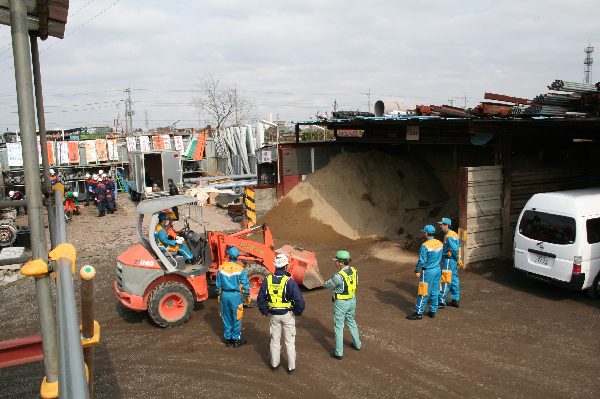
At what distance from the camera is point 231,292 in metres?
6.65

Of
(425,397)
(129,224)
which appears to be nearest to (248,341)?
(425,397)

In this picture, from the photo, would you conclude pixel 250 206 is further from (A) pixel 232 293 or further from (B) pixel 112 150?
(B) pixel 112 150

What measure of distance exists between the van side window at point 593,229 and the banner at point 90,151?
24.3m

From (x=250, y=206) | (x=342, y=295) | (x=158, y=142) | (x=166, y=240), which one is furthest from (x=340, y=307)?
(x=158, y=142)

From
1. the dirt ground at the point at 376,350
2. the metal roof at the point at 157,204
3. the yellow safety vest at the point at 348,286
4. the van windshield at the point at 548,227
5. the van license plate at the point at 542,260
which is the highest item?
the metal roof at the point at 157,204

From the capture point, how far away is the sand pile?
14.1m

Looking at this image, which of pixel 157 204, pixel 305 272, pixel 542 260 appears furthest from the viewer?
pixel 305 272

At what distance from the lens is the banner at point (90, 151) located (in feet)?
81.2

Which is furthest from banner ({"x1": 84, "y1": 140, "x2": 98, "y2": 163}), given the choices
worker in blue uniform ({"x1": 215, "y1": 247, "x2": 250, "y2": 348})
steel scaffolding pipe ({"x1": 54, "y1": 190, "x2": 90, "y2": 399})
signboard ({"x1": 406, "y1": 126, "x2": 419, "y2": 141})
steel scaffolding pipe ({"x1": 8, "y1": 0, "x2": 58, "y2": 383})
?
steel scaffolding pipe ({"x1": 54, "y1": 190, "x2": 90, "y2": 399})

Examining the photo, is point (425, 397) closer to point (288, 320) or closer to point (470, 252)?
point (288, 320)

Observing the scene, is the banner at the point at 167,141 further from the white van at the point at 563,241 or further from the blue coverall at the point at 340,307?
the blue coverall at the point at 340,307

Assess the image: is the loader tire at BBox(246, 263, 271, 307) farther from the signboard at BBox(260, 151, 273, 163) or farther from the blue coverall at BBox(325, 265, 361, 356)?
the signboard at BBox(260, 151, 273, 163)

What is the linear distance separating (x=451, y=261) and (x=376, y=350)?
2.62 meters

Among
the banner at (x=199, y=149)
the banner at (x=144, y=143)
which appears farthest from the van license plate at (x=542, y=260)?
the banner at (x=144, y=143)
